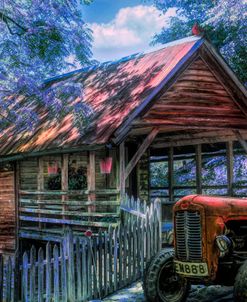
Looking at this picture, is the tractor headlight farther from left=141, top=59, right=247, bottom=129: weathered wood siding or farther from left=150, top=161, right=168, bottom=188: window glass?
left=150, top=161, right=168, bottom=188: window glass

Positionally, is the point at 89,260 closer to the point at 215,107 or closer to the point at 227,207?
the point at 227,207

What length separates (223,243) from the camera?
25.0 feet

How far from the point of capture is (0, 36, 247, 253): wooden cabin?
563 inches

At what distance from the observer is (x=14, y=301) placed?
931cm

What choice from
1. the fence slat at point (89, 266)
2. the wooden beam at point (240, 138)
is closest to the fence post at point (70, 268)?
the fence slat at point (89, 266)

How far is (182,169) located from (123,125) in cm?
1467

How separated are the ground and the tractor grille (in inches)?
61.8

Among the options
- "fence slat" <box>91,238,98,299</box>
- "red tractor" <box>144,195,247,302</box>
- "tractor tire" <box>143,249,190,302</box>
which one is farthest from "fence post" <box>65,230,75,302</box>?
"red tractor" <box>144,195,247,302</box>

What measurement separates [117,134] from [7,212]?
7.41 m

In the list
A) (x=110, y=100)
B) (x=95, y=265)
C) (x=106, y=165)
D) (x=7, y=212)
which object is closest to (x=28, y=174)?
(x=7, y=212)

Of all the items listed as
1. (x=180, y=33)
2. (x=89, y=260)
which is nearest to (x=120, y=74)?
(x=89, y=260)

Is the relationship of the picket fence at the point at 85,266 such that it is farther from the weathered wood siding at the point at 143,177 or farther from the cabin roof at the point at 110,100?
the weathered wood siding at the point at 143,177

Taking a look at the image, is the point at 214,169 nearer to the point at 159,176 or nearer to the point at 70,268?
the point at 159,176

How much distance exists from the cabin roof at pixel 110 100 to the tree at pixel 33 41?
89 centimetres
